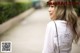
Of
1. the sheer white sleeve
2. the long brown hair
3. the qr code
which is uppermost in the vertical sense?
the long brown hair

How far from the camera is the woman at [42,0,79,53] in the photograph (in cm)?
143

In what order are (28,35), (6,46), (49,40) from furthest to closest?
(28,35) < (6,46) < (49,40)

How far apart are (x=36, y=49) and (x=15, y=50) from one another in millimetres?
197

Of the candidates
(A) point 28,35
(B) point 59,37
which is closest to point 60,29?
(B) point 59,37

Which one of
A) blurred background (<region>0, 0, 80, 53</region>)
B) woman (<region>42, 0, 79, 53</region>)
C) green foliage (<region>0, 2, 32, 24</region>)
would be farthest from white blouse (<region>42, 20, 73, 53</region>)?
green foliage (<region>0, 2, 32, 24</region>)

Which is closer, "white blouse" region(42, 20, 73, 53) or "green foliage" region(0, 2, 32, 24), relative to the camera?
"white blouse" region(42, 20, 73, 53)

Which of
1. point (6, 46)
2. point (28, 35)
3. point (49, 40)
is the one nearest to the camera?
point (49, 40)

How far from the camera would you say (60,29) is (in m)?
1.45

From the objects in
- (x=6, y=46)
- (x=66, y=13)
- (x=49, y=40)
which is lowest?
(x=6, y=46)

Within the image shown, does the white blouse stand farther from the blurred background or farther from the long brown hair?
the blurred background

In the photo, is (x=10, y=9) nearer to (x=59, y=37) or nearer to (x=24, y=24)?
(x=24, y=24)

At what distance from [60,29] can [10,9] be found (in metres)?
0.65

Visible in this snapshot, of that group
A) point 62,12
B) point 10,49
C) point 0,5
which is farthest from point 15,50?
point 62,12

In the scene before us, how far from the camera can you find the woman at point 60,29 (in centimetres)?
143
